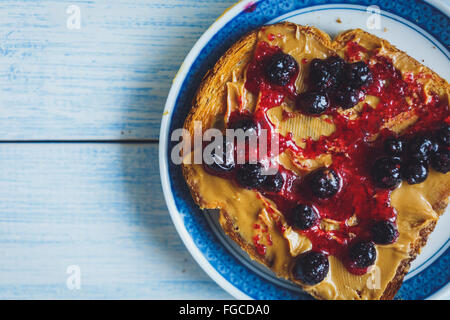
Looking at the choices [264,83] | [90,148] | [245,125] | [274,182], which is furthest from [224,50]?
[90,148]

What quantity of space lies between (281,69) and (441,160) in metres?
0.75

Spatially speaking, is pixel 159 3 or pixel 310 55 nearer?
pixel 310 55

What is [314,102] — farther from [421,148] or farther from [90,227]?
[90,227]

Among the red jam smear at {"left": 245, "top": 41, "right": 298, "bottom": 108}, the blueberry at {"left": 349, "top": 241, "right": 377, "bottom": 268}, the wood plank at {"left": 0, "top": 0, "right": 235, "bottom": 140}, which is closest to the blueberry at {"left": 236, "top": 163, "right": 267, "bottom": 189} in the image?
the red jam smear at {"left": 245, "top": 41, "right": 298, "bottom": 108}

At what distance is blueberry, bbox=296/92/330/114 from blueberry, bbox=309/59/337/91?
1.6 inches

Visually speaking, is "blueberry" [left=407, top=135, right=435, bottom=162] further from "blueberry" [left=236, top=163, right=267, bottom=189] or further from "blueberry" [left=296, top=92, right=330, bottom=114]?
"blueberry" [left=236, top=163, right=267, bottom=189]

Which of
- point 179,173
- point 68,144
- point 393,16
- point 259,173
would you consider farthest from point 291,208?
point 68,144

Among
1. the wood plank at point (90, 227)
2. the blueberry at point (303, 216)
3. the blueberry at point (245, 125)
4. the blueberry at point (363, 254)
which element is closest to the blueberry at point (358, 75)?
the blueberry at point (245, 125)

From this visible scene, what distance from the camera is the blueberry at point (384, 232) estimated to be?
182 cm

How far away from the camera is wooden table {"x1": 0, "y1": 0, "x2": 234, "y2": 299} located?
2178 millimetres

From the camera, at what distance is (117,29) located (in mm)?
2176

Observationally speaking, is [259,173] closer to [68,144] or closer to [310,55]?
[310,55]

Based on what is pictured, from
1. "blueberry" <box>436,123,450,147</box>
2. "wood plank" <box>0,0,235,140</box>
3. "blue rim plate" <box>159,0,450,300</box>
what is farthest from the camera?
"wood plank" <box>0,0,235,140</box>
